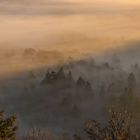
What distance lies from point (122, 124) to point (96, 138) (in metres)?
3.45

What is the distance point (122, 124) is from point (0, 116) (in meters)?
17.5

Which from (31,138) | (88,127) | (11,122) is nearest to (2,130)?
(11,122)

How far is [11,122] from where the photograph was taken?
229 feet

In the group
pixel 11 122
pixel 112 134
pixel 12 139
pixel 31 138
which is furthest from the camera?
pixel 31 138

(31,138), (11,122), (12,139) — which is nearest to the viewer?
(11,122)

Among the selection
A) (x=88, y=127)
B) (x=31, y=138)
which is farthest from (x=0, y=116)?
(x=31, y=138)

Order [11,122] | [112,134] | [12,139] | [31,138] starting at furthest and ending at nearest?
[31,138] → [12,139] → [11,122] → [112,134]

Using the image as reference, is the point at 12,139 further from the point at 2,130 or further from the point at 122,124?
the point at 122,124

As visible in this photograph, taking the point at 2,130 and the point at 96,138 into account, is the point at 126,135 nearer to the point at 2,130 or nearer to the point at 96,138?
the point at 96,138

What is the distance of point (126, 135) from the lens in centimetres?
6066

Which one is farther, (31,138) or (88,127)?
(31,138)

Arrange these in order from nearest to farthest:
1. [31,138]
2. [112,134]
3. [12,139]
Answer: [112,134]
[12,139]
[31,138]

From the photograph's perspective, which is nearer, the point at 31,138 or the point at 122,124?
the point at 122,124

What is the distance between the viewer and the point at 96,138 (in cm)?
6197
